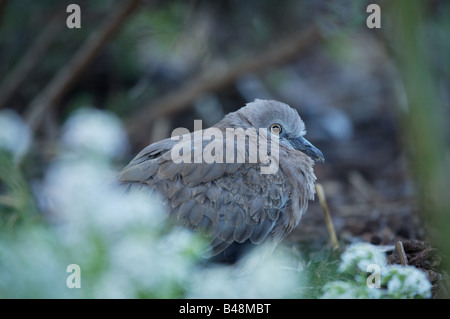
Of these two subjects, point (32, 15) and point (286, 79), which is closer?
point (32, 15)

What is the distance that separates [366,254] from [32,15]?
15.8ft

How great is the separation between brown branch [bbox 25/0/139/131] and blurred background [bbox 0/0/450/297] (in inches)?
0.6

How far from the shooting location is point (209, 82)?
24.0 feet

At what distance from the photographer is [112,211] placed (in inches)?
84.5

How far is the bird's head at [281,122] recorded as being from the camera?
13.8 feet

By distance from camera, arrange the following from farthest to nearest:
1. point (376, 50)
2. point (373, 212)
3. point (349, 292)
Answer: point (376, 50)
point (373, 212)
point (349, 292)

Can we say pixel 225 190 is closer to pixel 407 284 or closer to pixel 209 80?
pixel 407 284

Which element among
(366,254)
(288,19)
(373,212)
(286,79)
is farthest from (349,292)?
(286,79)

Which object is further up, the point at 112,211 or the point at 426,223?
the point at 426,223

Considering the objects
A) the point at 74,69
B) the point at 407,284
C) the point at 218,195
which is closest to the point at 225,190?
the point at 218,195

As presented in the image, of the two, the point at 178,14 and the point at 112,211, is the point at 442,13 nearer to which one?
the point at 178,14

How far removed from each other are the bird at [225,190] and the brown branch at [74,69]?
245 centimetres

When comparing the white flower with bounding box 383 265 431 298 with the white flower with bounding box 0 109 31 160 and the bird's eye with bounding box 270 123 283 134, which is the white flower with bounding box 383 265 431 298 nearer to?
the bird's eye with bounding box 270 123 283 134

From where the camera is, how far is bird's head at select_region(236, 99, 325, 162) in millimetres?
4191
